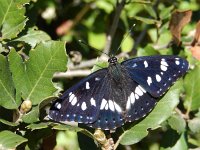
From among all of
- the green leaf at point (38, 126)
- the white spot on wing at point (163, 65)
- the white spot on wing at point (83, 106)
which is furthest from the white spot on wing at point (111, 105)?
the green leaf at point (38, 126)

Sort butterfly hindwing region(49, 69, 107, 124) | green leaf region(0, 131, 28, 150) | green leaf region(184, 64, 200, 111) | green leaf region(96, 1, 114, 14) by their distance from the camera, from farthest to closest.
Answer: green leaf region(96, 1, 114, 14), green leaf region(184, 64, 200, 111), butterfly hindwing region(49, 69, 107, 124), green leaf region(0, 131, 28, 150)

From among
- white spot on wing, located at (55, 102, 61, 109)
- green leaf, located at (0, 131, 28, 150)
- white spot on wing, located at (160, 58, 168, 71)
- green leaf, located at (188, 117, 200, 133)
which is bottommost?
green leaf, located at (188, 117, 200, 133)

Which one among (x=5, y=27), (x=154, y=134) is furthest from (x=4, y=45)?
(x=154, y=134)

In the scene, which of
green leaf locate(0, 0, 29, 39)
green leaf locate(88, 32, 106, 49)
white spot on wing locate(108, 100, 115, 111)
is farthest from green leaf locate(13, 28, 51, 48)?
green leaf locate(88, 32, 106, 49)

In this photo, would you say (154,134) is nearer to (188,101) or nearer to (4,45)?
(188,101)

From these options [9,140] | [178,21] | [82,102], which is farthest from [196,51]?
[9,140]

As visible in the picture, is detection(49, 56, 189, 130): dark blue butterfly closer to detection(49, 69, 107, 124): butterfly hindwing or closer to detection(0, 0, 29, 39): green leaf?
detection(49, 69, 107, 124): butterfly hindwing

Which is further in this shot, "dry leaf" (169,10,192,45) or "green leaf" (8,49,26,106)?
"dry leaf" (169,10,192,45)
